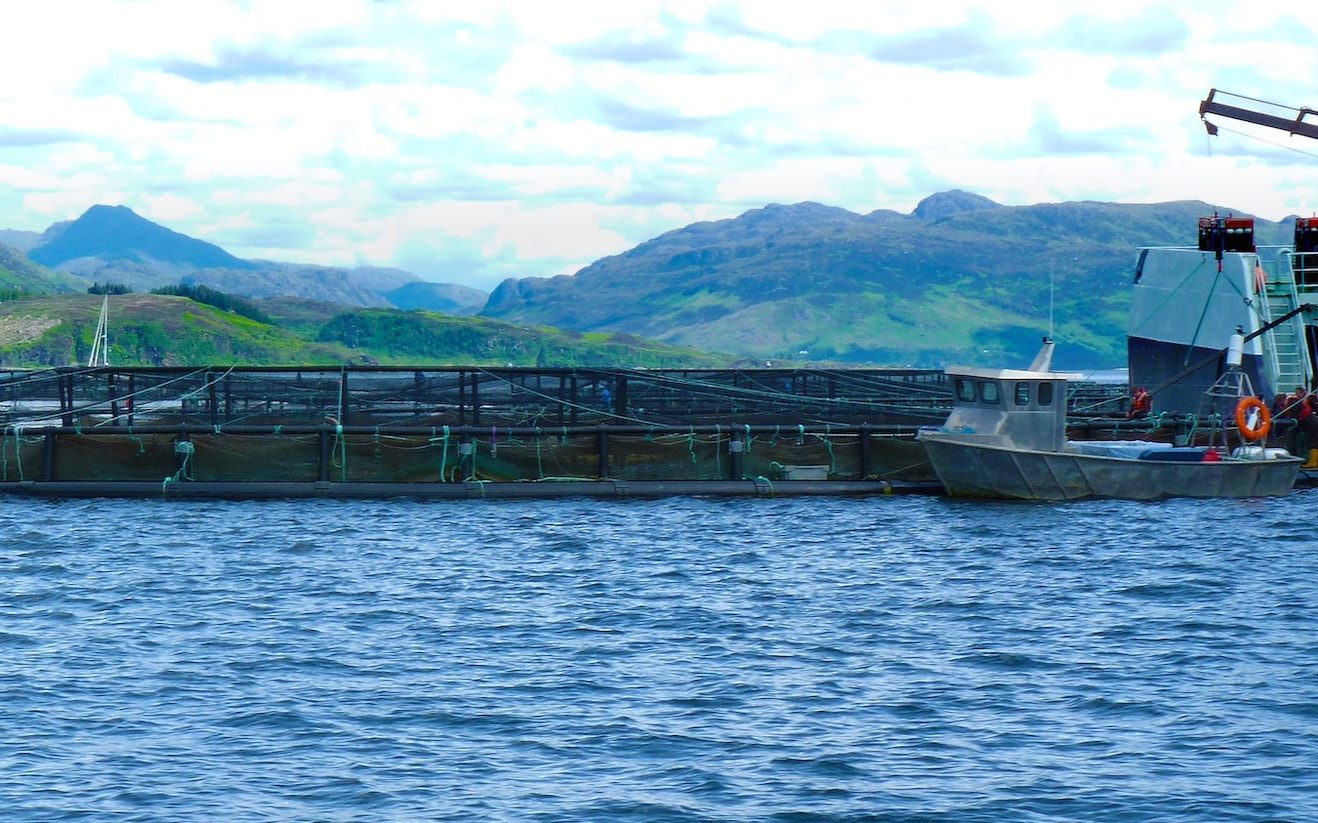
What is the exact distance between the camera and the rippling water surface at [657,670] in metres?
16.5

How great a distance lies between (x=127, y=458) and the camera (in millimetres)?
40094

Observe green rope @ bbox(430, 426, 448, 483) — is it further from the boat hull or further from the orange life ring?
the orange life ring

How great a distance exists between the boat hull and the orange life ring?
80 cm

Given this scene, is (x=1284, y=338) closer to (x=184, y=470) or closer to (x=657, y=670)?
(x=184, y=470)

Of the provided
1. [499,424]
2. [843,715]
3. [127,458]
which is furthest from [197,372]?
[843,715]

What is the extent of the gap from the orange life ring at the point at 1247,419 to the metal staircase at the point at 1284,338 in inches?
352

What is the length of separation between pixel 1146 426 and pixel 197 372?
90.6 ft

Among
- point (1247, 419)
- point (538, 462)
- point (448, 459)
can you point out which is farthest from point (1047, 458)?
point (448, 459)

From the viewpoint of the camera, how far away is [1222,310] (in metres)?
51.5

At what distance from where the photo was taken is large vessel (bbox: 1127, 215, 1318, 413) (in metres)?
48.9

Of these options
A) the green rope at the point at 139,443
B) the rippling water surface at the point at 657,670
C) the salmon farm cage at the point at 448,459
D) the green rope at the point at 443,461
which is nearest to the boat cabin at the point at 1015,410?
the rippling water surface at the point at 657,670

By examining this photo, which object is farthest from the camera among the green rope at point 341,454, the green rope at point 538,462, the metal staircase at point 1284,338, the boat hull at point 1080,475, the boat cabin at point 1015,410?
the metal staircase at point 1284,338

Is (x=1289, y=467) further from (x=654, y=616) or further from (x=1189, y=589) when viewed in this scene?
(x=654, y=616)

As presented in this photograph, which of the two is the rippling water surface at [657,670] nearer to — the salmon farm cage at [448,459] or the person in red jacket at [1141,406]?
the salmon farm cage at [448,459]
